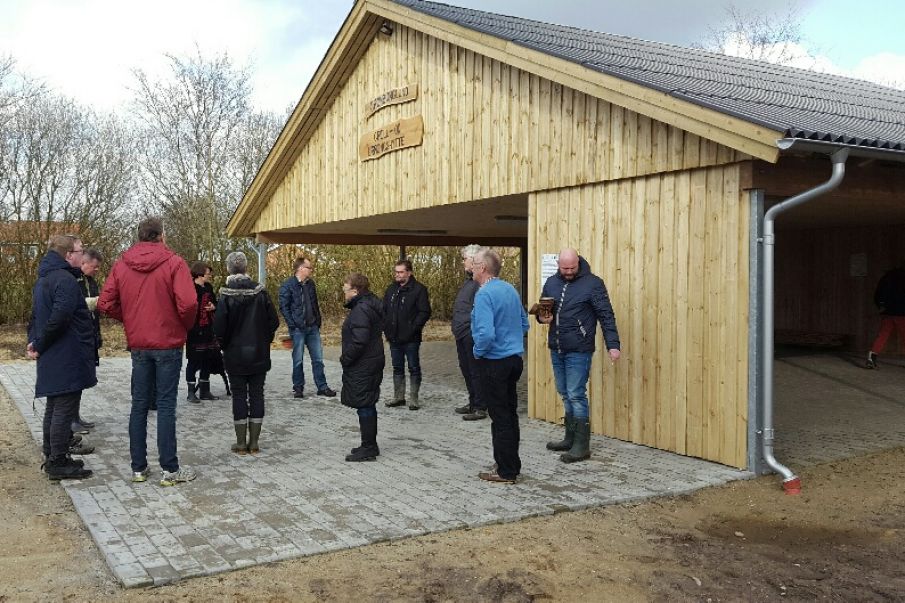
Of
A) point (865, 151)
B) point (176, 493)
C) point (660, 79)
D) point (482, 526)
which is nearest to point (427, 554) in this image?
point (482, 526)

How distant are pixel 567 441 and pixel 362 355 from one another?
1.90m

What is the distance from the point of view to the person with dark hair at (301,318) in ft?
32.8

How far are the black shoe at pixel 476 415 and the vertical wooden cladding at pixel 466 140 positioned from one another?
7.74 ft

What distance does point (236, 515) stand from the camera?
16.9ft

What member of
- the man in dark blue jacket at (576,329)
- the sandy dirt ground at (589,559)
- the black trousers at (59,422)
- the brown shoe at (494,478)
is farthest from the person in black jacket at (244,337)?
the man in dark blue jacket at (576,329)

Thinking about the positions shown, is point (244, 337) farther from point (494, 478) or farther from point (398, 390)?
point (398, 390)

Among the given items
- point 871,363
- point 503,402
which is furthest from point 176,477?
point 871,363

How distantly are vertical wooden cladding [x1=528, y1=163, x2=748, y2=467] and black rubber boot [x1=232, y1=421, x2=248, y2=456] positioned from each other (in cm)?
324

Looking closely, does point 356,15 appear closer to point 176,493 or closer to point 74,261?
point 74,261

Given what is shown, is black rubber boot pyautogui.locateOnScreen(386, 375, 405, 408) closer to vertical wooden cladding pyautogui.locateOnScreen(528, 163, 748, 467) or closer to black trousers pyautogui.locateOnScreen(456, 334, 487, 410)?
black trousers pyautogui.locateOnScreen(456, 334, 487, 410)

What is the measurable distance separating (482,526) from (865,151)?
384cm

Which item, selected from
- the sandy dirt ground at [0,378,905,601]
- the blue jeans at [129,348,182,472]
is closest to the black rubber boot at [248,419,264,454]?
the blue jeans at [129,348,182,472]

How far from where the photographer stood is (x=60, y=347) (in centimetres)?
596

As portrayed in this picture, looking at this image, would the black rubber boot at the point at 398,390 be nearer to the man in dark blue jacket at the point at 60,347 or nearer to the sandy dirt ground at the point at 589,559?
the man in dark blue jacket at the point at 60,347
